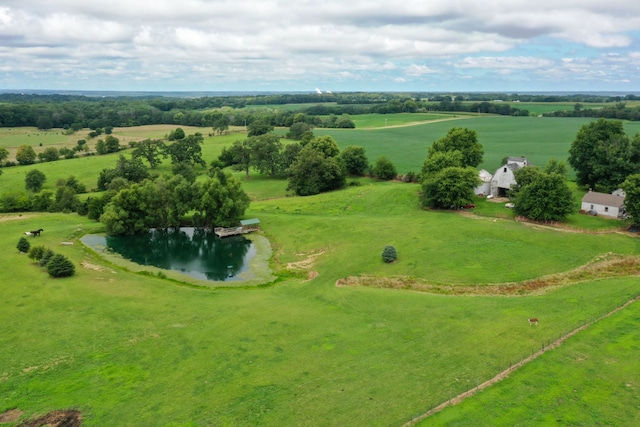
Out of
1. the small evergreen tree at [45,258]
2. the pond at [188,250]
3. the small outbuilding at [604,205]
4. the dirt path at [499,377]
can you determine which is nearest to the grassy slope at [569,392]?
the dirt path at [499,377]

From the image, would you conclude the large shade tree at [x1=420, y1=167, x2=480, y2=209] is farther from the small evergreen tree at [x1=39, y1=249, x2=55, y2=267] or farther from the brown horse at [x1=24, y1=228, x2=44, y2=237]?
the brown horse at [x1=24, y1=228, x2=44, y2=237]

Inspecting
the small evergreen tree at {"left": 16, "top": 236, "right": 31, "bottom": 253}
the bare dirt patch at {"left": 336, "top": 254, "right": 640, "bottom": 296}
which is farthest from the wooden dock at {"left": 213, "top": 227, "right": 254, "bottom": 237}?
the bare dirt patch at {"left": 336, "top": 254, "right": 640, "bottom": 296}

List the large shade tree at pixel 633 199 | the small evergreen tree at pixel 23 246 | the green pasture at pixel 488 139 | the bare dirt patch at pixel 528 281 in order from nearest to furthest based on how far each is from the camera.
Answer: the bare dirt patch at pixel 528 281
the large shade tree at pixel 633 199
the small evergreen tree at pixel 23 246
the green pasture at pixel 488 139

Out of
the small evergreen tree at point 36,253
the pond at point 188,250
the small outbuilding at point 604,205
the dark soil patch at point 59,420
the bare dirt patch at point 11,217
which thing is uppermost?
the small outbuilding at point 604,205

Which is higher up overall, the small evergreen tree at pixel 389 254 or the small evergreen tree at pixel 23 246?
the small evergreen tree at pixel 389 254

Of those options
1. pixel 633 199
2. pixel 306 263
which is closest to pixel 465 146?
pixel 633 199

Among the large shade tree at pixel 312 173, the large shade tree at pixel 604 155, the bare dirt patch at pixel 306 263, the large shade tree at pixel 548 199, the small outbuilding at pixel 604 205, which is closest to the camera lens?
the bare dirt patch at pixel 306 263

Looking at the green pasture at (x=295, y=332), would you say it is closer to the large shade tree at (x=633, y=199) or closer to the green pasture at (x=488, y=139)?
the large shade tree at (x=633, y=199)

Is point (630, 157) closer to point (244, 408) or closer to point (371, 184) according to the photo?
point (371, 184)
